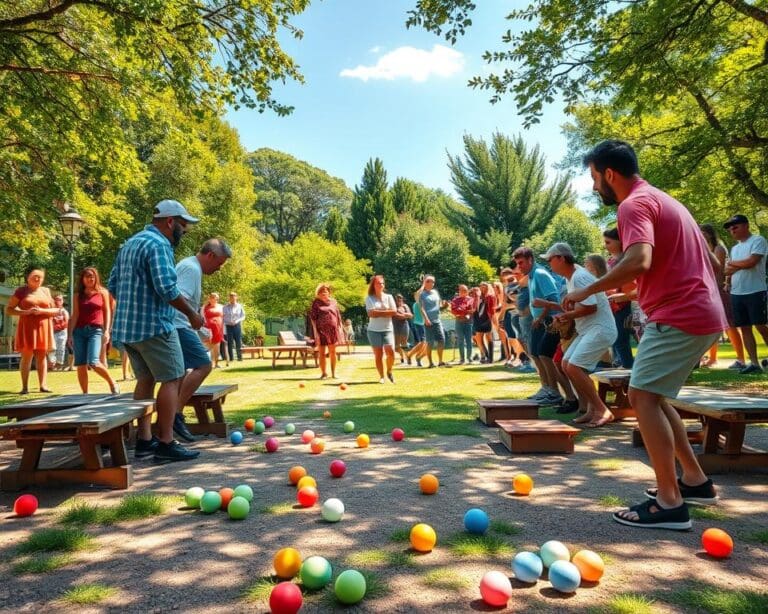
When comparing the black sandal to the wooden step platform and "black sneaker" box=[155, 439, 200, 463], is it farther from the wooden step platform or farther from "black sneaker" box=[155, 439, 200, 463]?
"black sneaker" box=[155, 439, 200, 463]

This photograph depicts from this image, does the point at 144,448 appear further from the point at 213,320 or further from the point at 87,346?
the point at 213,320

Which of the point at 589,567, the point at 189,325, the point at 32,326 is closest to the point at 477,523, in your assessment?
the point at 589,567

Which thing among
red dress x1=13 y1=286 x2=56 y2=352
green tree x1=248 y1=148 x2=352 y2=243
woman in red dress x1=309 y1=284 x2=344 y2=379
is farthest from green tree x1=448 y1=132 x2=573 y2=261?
red dress x1=13 y1=286 x2=56 y2=352

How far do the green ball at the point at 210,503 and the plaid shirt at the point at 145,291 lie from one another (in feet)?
5.74

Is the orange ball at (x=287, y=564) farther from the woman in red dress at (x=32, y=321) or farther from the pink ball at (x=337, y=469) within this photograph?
the woman in red dress at (x=32, y=321)

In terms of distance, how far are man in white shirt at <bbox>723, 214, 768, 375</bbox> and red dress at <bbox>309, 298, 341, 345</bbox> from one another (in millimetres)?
7439

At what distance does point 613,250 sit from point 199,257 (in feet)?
16.4

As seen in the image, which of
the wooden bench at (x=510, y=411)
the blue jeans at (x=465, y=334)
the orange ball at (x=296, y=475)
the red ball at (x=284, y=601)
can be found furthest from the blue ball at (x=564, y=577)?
the blue jeans at (x=465, y=334)

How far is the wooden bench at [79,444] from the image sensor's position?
150 inches

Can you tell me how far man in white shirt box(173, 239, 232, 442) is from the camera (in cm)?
567

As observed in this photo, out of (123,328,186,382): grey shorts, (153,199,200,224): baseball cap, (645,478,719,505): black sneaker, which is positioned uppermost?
(153,199,200,224): baseball cap

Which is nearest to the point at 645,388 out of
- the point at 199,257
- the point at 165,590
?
the point at 165,590

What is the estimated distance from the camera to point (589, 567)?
95.5 inches

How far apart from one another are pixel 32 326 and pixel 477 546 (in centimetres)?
1054
